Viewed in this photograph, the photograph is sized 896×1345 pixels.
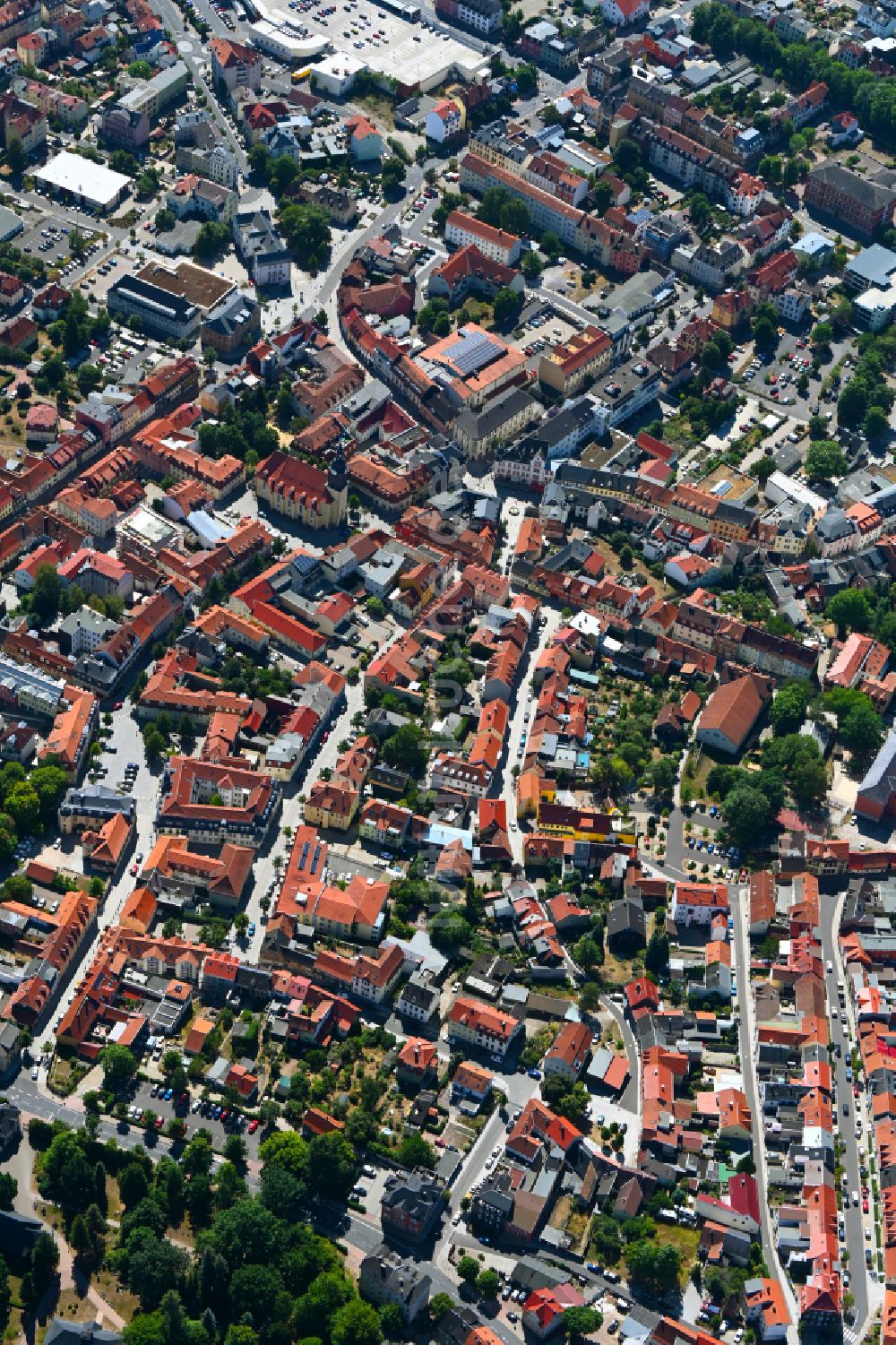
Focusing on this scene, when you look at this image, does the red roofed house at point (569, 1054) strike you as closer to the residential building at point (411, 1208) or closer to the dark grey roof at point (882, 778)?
the residential building at point (411, 1208)

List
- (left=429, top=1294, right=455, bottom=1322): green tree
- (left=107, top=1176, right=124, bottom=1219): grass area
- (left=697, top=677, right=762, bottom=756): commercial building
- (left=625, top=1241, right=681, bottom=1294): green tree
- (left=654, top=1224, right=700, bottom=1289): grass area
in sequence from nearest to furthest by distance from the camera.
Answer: (left=429, top=1294, right=455, bottom=1322): green tree < (left=625, top=1241, right=681, bottom=1294): green tree < (left=107, top=1176, right=124, bottom=1219): grass area < (left=654, top=1224, right=700, bottom=1289): grass area < (left=697, top=677, right=762, bottom=756): commercial building

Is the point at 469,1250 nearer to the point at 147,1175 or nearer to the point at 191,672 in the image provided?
the point at 147,1175

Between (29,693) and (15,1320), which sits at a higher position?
(29,693)

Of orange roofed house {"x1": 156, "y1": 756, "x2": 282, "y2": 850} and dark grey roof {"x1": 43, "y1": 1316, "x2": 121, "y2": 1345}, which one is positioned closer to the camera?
dark grey roof {"x1": 43, "y1": 1316, "x2": 121, "y2": 1345}

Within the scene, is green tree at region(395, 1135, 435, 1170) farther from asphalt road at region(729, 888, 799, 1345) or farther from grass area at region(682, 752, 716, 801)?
grass area at region(682, 752, 716, 801)

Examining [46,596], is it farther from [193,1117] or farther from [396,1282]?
[396,1282]

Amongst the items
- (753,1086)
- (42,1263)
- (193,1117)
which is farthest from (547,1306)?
(42,1263)

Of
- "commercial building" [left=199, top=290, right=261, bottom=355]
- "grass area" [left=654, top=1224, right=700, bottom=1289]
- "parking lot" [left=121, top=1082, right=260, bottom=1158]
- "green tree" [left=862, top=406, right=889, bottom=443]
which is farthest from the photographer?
"green tree" [left=862, top=406, right=889, bottom=443]

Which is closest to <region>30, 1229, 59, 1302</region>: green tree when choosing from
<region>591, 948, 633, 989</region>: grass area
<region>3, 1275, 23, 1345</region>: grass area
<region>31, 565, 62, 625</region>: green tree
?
<region>3, 1275, 23, 1345</region>: grass area

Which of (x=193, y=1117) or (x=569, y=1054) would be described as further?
(x=569, y=1054)

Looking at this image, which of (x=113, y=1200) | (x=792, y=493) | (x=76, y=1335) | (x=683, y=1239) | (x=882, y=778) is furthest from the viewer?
(x=792, y=493)
